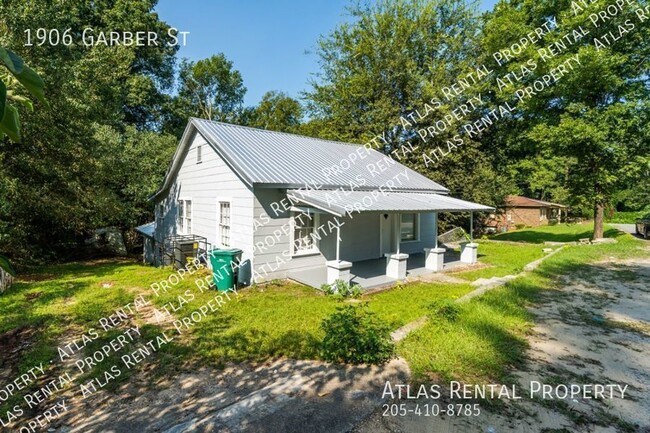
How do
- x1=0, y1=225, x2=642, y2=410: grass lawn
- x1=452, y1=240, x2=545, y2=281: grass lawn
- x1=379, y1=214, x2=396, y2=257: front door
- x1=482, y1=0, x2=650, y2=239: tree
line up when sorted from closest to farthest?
x1=0, y1=225, x2=642, y2=410: grass lawn < x1=452, y1=240, x2=545, y2=281: grass lawn < x1=379, y1=214, x2=396, y2=257: front door < x1=482, y1=0, x2=650, y2=239: tree

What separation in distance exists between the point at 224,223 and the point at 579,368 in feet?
30.6

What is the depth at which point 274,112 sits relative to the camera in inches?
1348

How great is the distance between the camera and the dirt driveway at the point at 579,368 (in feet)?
11.0

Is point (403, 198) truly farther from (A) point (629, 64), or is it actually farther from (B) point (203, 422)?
(A) point (629, 64)

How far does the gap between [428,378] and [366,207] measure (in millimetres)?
5129

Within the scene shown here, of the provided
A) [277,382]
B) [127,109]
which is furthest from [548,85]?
[127,109]

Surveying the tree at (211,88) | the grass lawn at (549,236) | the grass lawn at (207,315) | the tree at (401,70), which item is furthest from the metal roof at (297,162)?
the tree at (211,88)

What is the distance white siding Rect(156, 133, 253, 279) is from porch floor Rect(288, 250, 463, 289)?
1.76 meters

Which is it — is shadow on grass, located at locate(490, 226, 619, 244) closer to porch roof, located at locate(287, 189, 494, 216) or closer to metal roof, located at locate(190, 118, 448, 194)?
metal roof, located at locate(190, 118, 448, 194)

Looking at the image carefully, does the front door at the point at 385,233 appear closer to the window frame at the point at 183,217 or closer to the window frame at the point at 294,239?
the window frame at the point at 294,239

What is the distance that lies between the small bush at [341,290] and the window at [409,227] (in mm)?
6083

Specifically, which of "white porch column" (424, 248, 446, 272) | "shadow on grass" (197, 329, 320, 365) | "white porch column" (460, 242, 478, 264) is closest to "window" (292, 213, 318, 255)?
"white porch column" (424, 248, 446, 272)

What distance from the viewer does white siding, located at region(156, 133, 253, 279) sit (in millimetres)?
9398

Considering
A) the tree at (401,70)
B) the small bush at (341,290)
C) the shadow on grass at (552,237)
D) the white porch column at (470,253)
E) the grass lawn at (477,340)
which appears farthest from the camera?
the tree at (401,70)
